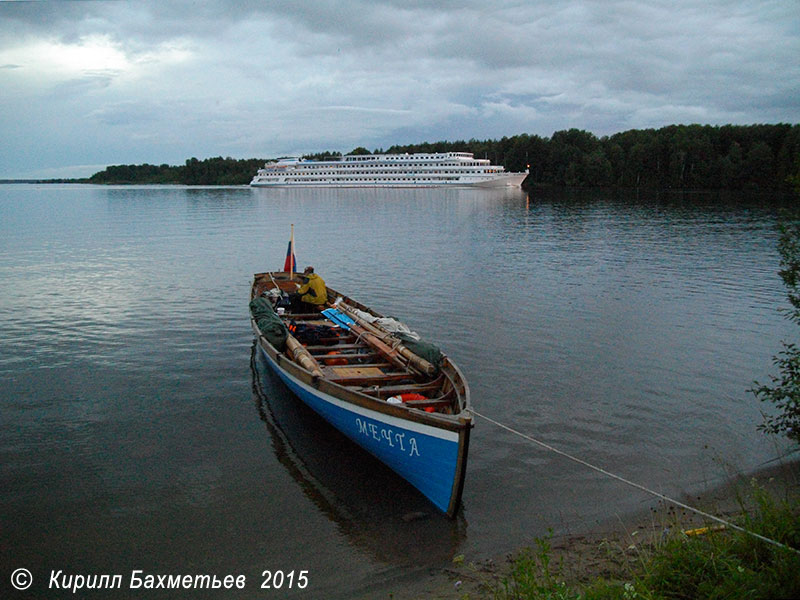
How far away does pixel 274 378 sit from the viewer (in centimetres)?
1314

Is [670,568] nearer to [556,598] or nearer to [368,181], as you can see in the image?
[556,598]

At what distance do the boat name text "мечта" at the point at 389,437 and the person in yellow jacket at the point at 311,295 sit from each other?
22.7 ft

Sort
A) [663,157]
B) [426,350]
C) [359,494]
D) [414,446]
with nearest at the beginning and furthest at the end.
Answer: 1. [414,446]
2. [359,494]
3. [426,350]
4. [663,157]

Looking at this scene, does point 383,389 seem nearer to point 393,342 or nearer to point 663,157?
point 393,342

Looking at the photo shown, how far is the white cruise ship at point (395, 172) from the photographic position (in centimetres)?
12375

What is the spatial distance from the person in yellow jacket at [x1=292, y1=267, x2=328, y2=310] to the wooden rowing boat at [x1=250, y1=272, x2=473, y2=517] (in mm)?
999

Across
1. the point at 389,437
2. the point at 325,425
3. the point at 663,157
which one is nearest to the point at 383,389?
the point at 389,437

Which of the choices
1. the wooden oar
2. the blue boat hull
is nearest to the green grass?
the blue boat hull

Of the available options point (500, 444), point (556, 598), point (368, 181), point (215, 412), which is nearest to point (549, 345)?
point (500, 444)

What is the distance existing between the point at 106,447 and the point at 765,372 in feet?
45.3

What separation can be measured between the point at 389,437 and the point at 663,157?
117 m

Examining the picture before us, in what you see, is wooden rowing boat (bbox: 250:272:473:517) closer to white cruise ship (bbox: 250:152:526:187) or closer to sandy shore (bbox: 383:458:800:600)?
sandy shore (bbox: 383:458:800:600)

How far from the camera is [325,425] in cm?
1088

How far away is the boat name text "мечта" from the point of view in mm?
7918
